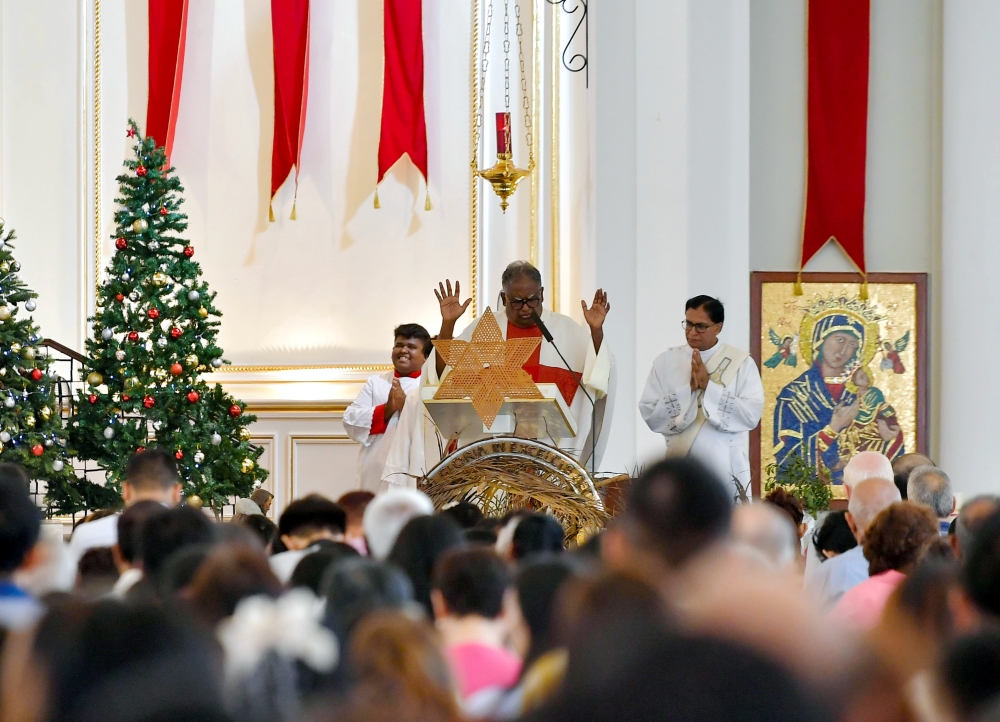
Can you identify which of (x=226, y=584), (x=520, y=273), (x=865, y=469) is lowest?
(x=865, y=469)

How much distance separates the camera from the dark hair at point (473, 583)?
110 inches

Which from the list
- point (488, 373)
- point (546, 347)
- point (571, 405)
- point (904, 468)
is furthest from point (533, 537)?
point (904, 468)

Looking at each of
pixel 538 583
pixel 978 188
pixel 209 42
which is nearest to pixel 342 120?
pixel 209 42

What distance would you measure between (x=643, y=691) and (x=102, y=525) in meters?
4.11

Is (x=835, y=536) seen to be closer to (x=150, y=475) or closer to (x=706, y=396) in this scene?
(x=706, y=396)

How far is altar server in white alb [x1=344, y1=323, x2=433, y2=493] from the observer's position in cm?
851

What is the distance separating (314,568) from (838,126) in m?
8.57

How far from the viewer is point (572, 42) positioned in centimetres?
1020

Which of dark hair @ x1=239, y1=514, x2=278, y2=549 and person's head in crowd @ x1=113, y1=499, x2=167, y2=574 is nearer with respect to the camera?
person's head in crowd @ x1=113, y1=499, x2=167, y2=574

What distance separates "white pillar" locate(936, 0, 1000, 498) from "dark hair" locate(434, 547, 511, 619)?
8070 millimetres

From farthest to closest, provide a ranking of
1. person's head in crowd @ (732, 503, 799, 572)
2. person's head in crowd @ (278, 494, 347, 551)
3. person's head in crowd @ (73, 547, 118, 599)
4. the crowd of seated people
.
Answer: person's head in crowd @ (278, 494, 347, 551) → person's head in crowd @ (73, 547, 118, 599) → person's head in crowd @ (732, 503, 799, 572) → the crowd of seated people

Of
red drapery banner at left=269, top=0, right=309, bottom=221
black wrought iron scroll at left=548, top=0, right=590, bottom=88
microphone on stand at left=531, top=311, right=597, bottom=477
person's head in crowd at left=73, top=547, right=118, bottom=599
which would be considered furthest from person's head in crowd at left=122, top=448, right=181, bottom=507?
red drapery banner at left=269, top=0, right=309, bottom=221

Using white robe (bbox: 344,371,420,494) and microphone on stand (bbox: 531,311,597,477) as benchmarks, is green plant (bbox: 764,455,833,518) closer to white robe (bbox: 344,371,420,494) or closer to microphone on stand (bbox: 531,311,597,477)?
microphone on stand (bbox: 531,311,597,477)

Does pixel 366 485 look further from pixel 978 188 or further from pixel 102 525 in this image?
pixel 978 188
